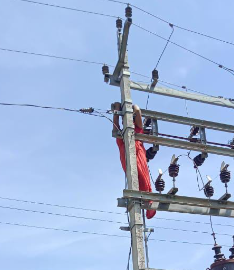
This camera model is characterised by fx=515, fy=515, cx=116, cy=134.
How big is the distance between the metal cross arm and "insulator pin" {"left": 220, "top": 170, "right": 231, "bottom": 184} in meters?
0.58

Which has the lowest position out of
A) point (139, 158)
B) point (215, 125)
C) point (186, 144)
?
point (139, 158)

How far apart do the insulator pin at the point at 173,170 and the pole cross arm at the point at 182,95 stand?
6.26ft

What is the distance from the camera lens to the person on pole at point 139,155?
10008 millimetres

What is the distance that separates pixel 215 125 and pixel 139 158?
249cm

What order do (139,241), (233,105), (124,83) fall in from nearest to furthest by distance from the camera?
(139,241) → (124,83) → (233,105)

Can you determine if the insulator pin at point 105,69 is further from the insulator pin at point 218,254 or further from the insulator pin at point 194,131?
the insulator pin at point 218,254

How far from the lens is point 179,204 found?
A: 10.1 meters

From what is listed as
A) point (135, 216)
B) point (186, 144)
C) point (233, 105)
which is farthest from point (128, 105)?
point (233, 105)

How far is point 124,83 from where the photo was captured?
→ 10.9 m

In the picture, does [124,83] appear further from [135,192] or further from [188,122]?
[135,192]

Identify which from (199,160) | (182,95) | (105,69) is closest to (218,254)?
(199,160)

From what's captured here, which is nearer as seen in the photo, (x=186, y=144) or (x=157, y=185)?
(x=157, y=185)

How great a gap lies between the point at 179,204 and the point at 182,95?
2934 mm

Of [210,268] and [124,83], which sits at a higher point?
[124,83]
